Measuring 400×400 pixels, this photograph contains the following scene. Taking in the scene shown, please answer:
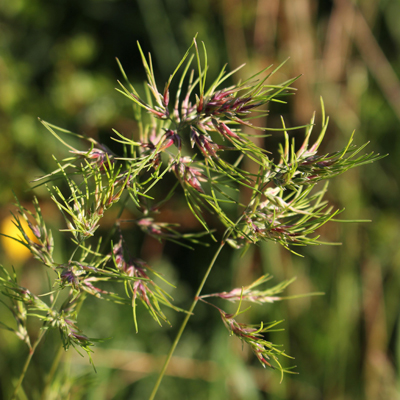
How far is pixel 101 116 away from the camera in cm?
107

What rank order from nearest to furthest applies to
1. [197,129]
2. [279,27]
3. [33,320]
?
[197,129], [33,320], [279,27]

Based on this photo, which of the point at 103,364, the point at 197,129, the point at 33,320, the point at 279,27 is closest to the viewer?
the point at 197,129

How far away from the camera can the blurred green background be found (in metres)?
0.99

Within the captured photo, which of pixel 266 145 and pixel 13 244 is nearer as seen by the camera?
pixel 13 244

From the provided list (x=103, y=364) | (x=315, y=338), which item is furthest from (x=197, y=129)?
(x=315, y=338)

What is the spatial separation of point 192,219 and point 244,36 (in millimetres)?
585

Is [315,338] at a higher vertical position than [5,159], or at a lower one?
lower

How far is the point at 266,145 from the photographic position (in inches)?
45.1

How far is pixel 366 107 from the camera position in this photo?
1.15 meters

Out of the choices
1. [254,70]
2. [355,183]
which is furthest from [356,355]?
[254,70]

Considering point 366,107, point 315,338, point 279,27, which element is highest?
point 279,27

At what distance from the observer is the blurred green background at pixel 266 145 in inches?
38.9

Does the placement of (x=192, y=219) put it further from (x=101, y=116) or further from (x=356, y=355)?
(x=356, y=355)

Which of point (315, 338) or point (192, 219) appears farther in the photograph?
point (192, 219)
